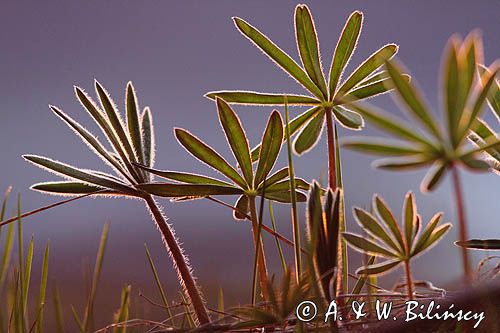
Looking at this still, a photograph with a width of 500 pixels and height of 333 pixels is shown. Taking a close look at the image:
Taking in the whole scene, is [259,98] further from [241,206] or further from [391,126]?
[391,126]

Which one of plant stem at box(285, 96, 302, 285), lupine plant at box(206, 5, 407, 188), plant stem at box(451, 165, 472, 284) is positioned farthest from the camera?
lupine plant at box(206, 5, 407, 188)

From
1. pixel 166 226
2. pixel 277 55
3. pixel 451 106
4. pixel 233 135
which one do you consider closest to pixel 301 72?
pixel 277 55

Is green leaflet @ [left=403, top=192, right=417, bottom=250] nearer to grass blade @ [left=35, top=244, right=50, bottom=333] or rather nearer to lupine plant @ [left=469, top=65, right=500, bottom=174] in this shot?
lupine plant @ [left=469, top=65, right=500, bottom=174]

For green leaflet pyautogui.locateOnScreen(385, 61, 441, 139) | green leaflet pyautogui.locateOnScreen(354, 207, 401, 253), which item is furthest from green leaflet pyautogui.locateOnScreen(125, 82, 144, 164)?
green leaflet pyautogui.locateOnScreen(385, 61, 441, 139)

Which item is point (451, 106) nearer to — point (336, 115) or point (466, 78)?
point (466, 78)

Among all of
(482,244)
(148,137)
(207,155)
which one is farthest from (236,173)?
(482,244)

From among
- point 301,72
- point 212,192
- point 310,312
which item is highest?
point 301,72

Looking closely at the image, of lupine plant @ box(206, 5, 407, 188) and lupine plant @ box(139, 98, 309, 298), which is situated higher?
lupine plant @ box(206, 5, 407, 188)
